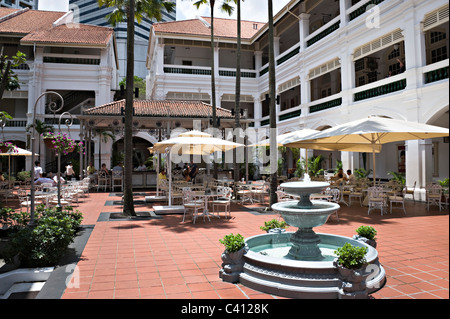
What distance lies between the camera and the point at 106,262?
213 inches

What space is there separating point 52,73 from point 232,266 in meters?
25.7

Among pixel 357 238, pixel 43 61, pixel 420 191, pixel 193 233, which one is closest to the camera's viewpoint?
pixel 357 238

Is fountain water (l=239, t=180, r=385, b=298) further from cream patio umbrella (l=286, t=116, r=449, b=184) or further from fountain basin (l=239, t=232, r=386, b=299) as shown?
cream patio umbrella (l=286, t=116, r=449, b=184)

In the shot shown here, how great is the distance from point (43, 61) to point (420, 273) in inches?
1095

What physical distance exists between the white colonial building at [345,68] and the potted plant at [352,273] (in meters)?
5.32

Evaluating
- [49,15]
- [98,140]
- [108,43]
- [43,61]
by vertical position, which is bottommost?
[98,140]

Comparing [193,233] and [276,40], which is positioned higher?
[276,40]

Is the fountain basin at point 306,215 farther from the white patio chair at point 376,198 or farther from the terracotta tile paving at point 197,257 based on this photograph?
the white patio chair at point 376,198

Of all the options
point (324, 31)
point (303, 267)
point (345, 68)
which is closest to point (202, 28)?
point (324, 31)

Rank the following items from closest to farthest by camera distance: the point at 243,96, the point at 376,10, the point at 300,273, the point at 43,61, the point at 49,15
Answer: the point at 300,273, the point at 376,10, the point at 43,61, the point at 243,96, the point at 49,15

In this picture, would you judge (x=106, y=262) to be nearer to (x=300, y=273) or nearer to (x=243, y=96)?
(x=300, y=273)

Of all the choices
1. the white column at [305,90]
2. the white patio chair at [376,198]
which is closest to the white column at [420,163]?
the white patio chair at [376,198]

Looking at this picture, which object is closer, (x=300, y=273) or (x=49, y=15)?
(x=300, y=273)

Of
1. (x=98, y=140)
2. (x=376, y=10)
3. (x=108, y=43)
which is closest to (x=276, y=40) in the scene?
(x=376, y=10)
